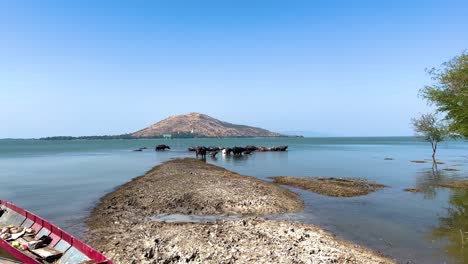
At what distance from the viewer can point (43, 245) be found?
15.3 meters

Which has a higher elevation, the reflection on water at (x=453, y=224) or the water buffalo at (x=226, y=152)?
the water buffalo at (x=226, y=152)

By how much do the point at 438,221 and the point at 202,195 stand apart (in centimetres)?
1632

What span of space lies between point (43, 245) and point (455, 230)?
21343 mm

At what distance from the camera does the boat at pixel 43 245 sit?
1289 centimetres

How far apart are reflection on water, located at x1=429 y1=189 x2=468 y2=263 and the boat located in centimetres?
1479

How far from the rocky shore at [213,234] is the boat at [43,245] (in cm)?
161

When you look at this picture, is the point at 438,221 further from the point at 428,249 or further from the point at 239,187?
the point at 239,187

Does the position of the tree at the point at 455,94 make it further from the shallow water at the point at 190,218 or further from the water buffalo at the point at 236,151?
the water buffalo at the point at 236,151

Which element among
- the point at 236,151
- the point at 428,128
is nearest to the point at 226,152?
the point at 236,151

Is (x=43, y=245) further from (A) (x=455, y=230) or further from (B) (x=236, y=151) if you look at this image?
(B) (x=236, y=151)

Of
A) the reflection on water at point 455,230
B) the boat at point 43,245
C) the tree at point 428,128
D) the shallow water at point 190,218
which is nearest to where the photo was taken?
the boat at point 43,245

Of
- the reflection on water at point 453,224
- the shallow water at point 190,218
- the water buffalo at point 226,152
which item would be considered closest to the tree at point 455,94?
the reflection on water at point 453,224

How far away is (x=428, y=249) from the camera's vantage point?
16.3 m

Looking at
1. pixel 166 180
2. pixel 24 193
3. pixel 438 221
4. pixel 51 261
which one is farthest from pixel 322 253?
pixel 24 193
